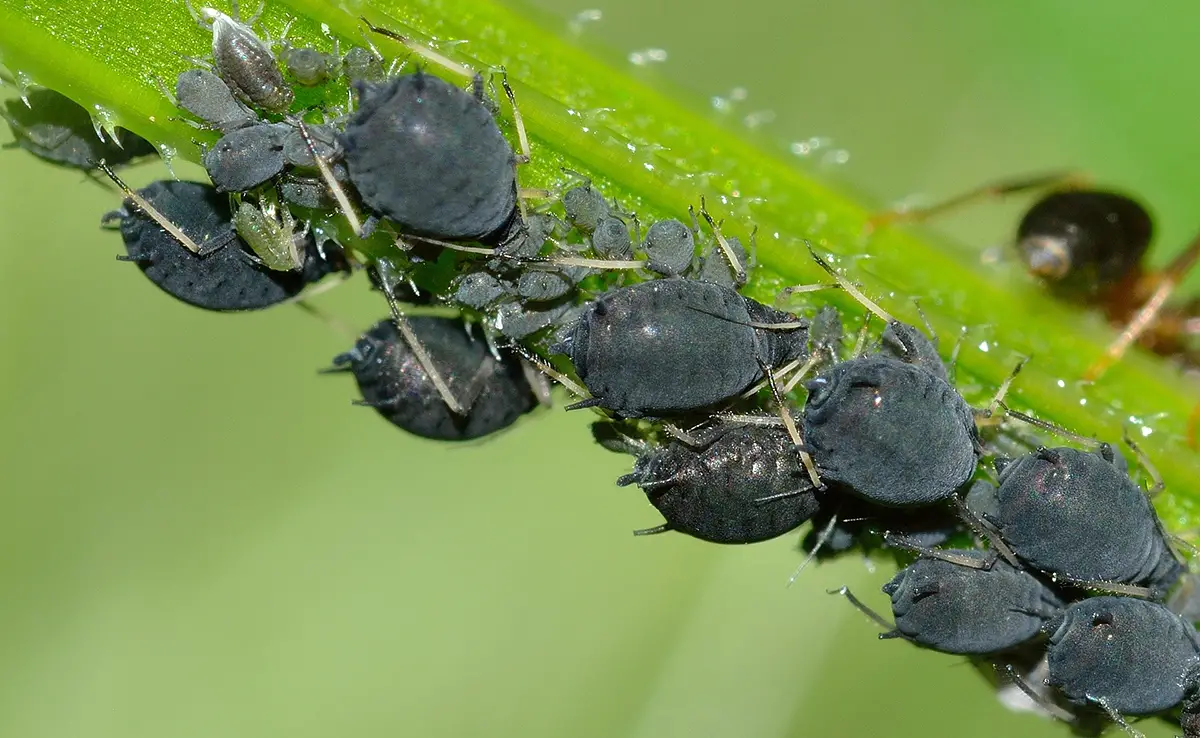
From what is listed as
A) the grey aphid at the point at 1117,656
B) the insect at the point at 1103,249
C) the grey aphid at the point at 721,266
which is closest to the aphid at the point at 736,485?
the grey aphid at the point at 721,266

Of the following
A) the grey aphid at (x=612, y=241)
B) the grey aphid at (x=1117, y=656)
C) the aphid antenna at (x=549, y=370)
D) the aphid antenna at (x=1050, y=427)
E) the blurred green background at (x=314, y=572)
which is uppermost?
the grey aphid at (x=612, y=241)

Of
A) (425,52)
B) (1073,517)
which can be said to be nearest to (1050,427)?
(1073,517)

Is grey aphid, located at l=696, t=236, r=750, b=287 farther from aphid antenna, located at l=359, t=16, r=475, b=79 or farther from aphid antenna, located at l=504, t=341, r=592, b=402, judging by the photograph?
aphid antenna, located at l=359, t=16, r=475, b=79

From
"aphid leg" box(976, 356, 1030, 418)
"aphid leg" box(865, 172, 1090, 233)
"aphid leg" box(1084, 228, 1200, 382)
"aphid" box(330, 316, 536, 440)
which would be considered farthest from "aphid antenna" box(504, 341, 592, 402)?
"aphid leg" box(1084, 228, 1200, 382)

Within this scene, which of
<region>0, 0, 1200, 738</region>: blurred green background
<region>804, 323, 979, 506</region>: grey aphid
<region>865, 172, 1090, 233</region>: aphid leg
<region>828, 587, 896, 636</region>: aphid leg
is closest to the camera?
<region>804, 323, 979, 506</region>: grey aphid

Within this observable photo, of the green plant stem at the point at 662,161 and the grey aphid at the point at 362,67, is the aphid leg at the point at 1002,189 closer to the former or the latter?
the green plant stem at the point at 662,161

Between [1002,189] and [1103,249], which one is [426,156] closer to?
[1002,189]

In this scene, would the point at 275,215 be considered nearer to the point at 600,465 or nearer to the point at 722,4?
the point at 600,465
